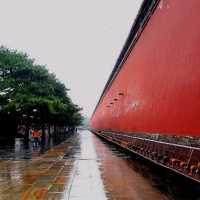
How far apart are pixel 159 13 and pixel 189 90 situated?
5655 mm

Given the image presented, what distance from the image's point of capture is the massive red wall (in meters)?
8.88

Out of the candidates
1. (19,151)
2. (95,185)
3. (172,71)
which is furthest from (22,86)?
(95,185)

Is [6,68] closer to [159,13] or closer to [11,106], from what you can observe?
[11,106]

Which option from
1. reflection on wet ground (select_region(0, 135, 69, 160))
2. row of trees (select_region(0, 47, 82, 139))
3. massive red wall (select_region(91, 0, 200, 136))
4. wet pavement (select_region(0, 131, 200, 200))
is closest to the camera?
wet pavement (select_region(0, 131, 200, 200))

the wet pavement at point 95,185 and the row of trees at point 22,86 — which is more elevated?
the row of trees at point 22,86

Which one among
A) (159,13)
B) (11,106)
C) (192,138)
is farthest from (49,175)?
(11,106)

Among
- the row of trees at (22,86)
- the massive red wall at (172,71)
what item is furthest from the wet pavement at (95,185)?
the row of trees at (22,86)

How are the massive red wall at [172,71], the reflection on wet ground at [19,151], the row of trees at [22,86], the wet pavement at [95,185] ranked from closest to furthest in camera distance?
the wet pavement at [95,185]
the massive red wall at [172,71]
the reflection on wet ground at [19,151]
the row of trees at [22,86]

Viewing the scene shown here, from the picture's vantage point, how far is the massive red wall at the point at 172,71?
8.88 metres

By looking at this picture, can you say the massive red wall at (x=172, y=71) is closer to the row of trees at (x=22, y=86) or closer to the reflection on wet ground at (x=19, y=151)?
the reflection on wet ground at (x=19, y=151)

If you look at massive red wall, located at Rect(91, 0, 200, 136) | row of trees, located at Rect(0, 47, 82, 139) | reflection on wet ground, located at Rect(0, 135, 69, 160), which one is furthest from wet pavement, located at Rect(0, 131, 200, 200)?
row of trees, located at Rect(0, 47, 82, 139)

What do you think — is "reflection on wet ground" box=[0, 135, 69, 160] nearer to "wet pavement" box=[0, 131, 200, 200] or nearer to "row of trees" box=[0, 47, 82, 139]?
"row of trees" box=[0, 47, 82, 139]

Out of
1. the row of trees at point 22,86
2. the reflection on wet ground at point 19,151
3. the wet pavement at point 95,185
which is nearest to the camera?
the wet pavement at point 95,185

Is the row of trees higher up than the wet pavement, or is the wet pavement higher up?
the row of trees
